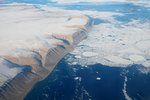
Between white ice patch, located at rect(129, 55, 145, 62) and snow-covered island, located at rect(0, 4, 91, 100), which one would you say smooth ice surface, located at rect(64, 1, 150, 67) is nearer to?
white ice patch, located at rect(129, 55, 145, 62)

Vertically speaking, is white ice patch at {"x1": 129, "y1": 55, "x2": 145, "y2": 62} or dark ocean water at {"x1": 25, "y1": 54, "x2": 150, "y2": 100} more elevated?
white ice patch at {"x1": 129, "y1": 55, "x2": 145, "y2": 62}

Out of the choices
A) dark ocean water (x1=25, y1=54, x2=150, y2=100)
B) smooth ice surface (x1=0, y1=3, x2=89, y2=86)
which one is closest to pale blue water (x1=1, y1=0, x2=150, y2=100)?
dark ocean water (x1=25, y1=54, x2=150, y2=100)

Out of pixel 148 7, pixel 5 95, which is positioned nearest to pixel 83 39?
pixel 5 95

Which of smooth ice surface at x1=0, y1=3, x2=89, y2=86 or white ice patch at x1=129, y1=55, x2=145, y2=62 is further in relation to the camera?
white ice patch at x1=129, y1=55, x2=145, y2=62

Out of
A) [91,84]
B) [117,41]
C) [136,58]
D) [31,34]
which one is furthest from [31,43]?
[136,58]

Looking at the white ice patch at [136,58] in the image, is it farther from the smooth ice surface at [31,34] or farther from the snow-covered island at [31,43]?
the smooth ice surface at [31,34]

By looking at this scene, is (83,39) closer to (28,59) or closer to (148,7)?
(28,59)
